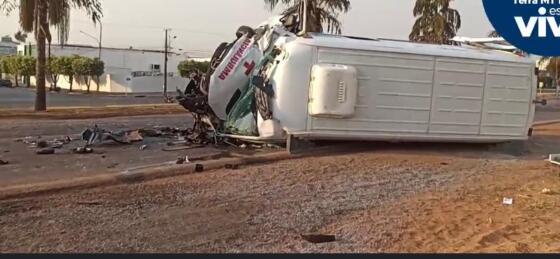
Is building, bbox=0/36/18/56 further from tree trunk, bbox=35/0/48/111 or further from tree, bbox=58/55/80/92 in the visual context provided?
tree trunk, bbox=35/0/48/111

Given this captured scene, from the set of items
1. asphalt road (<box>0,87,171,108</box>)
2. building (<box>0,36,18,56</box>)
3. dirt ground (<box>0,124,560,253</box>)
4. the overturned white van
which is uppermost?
building (<box>0,36,18,56</box>)

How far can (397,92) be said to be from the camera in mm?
11672

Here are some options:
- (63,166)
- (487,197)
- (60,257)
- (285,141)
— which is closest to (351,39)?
(285,141)

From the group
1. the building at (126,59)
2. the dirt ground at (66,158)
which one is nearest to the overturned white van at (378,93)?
the dirt ground at (66,158)

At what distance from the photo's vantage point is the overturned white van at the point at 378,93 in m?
11.0

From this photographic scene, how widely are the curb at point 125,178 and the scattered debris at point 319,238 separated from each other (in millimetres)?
3293

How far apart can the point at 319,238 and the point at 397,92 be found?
20.4 feet

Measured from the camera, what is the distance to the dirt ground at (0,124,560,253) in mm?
5734

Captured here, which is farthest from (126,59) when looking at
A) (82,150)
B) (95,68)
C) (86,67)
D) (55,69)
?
(82,150)

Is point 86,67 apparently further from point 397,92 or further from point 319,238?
point 319,238

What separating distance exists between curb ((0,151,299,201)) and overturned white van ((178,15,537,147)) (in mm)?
1068

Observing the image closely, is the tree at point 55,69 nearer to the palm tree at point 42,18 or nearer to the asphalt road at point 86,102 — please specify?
the asphalt road at point 86,102

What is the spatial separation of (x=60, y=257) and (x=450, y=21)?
30.0 metres

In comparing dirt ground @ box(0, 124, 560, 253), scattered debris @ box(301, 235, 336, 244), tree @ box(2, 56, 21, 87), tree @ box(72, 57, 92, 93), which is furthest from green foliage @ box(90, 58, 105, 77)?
scattered debris @ box(301, 235, 336, 244)
